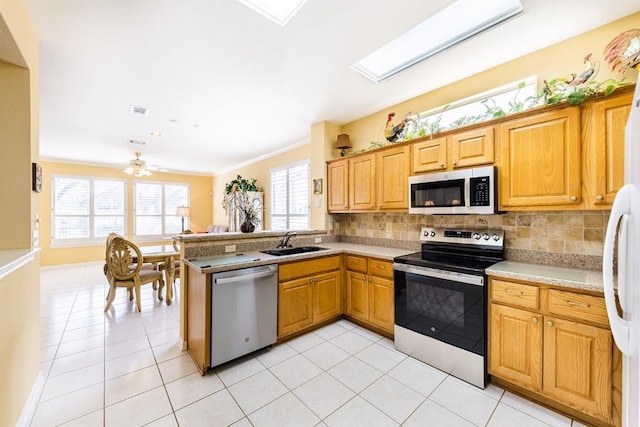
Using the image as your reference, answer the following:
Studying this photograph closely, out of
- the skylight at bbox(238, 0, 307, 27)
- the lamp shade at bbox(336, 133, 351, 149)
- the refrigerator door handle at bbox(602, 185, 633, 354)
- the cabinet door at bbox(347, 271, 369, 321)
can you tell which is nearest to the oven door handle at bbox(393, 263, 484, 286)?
the cabinet door at bbox(347, 271, 369, 321)

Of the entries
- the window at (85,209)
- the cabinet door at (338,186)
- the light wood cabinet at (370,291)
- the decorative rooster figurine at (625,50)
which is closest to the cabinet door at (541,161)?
the decorative rooster figurine at (625,50)

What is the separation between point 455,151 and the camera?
2438 mm

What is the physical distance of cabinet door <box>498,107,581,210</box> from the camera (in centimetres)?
184

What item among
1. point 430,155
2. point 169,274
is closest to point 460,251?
point 430,155

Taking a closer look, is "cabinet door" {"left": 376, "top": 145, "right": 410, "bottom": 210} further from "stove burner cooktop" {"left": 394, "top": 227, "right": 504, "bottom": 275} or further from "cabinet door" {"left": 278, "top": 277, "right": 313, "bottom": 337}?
"cabinet door" {"left": 278, "top": 277, "right": 313, "bottom": 337}

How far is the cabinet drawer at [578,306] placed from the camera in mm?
1555

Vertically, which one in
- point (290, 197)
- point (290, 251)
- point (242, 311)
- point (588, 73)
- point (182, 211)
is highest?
point (588, 73)

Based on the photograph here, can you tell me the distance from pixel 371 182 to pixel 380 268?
1.05 meters

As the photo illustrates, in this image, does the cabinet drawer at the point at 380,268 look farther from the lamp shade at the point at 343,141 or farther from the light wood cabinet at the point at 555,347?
the lamp shade at the point at 343,141

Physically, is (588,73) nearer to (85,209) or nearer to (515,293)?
(515,293)

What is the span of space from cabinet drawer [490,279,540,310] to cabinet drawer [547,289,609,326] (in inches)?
3.1

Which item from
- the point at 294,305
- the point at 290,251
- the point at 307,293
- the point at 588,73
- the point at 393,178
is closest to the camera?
the point at 588,73

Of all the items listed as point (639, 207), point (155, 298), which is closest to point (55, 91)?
point (155, 298)

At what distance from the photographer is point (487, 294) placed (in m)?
1.99
